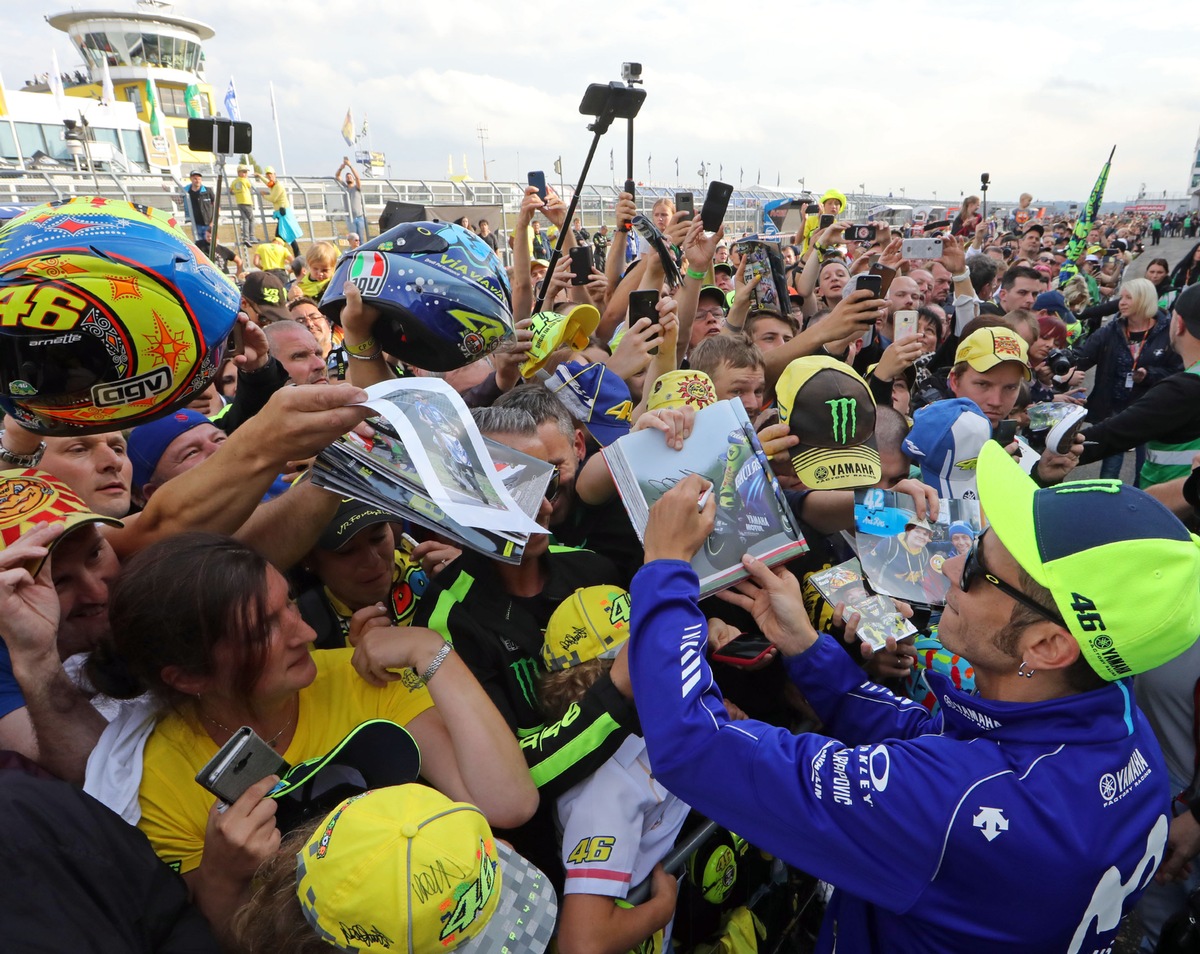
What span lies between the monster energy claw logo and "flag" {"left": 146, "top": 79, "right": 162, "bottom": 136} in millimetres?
59449

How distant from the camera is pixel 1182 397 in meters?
3.87

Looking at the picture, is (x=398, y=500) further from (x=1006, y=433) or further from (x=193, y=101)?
(x=193, y=101)

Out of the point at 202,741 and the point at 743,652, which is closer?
the point at 202,741

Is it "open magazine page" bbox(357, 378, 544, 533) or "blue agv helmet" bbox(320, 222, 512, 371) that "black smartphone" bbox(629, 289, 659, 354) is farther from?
"open magazine page" bbox(357, 378, 544, 533)

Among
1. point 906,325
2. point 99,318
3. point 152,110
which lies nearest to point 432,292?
point 99,318

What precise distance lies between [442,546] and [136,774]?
1.17 metres

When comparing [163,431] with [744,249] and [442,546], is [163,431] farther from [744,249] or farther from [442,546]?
[744,249]

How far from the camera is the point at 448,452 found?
167 cm

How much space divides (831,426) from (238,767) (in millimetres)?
2166

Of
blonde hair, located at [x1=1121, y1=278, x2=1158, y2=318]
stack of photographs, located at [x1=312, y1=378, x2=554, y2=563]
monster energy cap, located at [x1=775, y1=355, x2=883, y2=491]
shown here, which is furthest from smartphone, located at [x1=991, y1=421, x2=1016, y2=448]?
blonde hair, located at [x1=1121, y1=278, x2=1158, y2=318]

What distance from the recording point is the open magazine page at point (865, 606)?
2.21 meters

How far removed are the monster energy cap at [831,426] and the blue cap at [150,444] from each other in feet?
8.28

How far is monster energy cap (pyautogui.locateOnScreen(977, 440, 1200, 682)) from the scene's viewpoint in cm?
136

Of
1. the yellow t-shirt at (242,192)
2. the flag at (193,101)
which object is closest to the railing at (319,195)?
the yellow t-shirt at (242,192)
